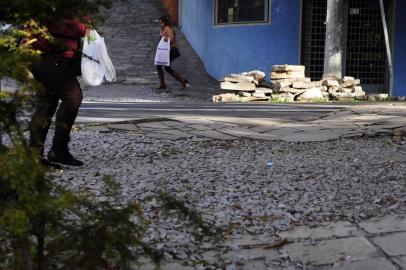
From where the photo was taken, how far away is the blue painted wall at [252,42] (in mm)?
15250

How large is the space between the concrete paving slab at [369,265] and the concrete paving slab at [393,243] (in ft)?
0.39

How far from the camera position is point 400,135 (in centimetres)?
672

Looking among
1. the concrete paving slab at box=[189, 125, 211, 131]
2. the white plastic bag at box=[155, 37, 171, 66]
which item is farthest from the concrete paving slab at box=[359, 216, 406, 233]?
the white plastic bag at box=[155, 37, 171, 66]

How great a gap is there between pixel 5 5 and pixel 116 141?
4533mm

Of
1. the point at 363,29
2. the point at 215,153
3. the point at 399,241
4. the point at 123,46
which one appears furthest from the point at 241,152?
the point at 123,46

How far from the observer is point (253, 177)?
4895 mm

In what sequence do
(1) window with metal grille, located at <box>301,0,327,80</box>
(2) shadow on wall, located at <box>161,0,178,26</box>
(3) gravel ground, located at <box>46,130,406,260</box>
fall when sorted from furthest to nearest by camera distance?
1. (2) shadow on wall, located at <box>161,0,178,26</box>
2. (1) window with metal grille, located at <box>301,0,327,80</box>
3. (3) gravel ground, located at <box>46,130,406,260</box>

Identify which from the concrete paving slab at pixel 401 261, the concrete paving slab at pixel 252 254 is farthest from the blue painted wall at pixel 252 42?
the concrete paving slab at pixel 401 261

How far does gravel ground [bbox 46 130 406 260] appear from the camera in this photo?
386 centimetres

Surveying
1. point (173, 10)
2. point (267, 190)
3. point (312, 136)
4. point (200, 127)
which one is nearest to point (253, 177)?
point (267, 190)

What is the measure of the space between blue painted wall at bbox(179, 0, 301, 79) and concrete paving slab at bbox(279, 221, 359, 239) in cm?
1200

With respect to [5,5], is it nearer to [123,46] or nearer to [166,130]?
[166,130]

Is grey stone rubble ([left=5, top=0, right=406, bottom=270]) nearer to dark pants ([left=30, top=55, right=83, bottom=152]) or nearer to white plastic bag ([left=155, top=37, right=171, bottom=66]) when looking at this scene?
dark pants ([left=30, top=55, right=83, bottom=152])

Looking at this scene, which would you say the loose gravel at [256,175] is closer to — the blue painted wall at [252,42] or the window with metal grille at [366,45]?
the window with metal grille at [366,45]
